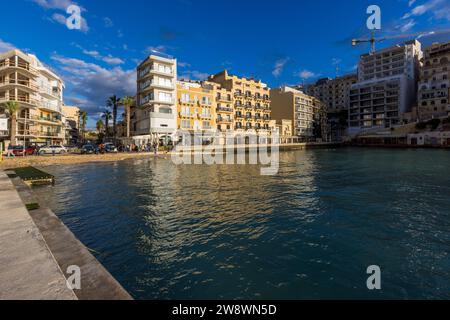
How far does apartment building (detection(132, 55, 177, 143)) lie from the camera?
187 feet

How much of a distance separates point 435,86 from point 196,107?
293ft

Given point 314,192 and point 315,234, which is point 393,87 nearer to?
point 314,192

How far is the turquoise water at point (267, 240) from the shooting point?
5.88 m

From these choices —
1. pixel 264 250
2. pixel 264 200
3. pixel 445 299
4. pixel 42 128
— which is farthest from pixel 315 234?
pixel 42 128

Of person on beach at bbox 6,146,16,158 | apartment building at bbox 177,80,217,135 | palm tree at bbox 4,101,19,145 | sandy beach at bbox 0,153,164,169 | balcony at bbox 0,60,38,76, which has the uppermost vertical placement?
balcony at bbox 0,60,38,76

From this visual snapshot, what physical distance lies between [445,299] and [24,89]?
217 ft

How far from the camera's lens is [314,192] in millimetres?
16281

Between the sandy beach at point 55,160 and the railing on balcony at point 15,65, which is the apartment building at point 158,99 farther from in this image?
the railing on balcony at point 15,65

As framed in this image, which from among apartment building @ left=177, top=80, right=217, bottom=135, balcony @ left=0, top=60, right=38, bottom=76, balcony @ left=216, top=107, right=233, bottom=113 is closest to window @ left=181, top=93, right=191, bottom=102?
apartment building @ left=177, top=80, right=217, bottom=135

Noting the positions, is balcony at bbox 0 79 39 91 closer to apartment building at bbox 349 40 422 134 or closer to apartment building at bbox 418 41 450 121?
apartment building at bbox 349 40 422 134

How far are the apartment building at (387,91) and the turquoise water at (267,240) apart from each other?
337ft

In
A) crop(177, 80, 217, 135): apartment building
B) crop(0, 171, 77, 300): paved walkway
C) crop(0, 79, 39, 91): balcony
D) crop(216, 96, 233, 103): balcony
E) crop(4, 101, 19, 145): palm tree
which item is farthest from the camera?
crop(216, 96, 233, 103): balcony

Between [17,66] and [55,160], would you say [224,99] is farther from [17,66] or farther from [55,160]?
[55,160]

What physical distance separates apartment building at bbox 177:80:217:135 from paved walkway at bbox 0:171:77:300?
184ft
